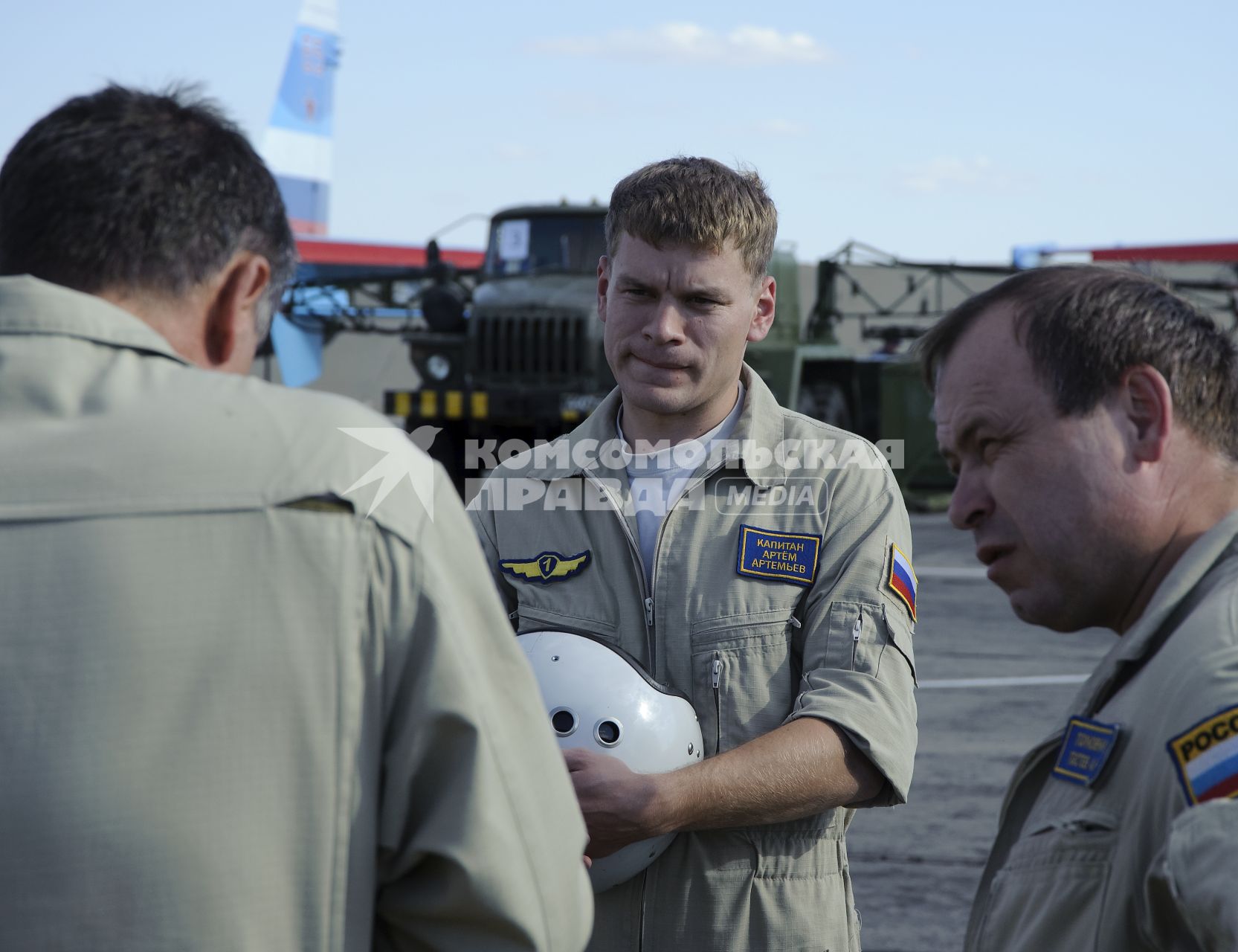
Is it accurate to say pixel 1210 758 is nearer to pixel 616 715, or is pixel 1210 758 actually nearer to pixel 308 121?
pixel 616 715

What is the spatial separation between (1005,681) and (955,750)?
1.66 m

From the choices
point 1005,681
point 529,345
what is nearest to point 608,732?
point 1005,681

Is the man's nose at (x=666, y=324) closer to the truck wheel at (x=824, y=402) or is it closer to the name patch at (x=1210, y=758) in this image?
the name patch at (x=1210, y=758)

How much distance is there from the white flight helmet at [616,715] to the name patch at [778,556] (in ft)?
0.94

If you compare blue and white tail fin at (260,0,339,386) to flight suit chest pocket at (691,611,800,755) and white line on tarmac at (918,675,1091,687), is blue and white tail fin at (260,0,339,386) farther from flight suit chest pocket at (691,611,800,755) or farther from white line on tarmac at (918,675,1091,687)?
flight suit chest pocket at (691,611,800,755)

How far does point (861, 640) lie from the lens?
2.41 meters

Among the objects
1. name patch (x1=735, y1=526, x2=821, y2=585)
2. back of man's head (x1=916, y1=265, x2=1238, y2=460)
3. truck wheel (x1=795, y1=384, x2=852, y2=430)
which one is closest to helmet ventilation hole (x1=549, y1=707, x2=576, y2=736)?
name patch (x1=735, y1=526, x2=821, y2=585)

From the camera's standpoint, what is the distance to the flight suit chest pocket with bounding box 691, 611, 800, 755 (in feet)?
8.00

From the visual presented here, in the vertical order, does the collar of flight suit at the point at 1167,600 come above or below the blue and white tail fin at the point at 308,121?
below

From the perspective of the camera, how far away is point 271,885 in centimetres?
135

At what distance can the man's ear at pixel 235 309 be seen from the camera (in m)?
1.50

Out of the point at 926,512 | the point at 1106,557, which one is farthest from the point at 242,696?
the point at 926,512

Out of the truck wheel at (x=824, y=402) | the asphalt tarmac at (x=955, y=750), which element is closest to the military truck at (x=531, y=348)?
the truck wheel at (x=824, y=402)

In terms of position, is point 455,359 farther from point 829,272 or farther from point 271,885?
point 271,885
